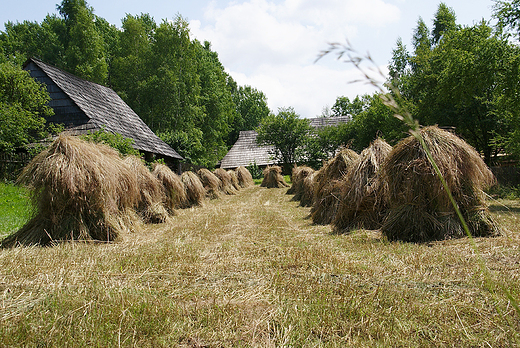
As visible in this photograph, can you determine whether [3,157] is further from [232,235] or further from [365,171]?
[365,171]

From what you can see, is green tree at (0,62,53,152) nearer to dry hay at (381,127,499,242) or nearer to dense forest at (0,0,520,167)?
dense forest at (0,0,520,167)

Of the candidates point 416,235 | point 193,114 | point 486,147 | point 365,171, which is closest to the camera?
point 416,235

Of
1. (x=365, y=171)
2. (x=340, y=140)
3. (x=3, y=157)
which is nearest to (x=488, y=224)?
(x=365, y=171)

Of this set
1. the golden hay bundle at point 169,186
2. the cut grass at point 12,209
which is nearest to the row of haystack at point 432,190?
the golden hay bundle at point 169,186

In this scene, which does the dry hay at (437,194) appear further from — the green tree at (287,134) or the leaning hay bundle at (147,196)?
the green tree at (287,134)

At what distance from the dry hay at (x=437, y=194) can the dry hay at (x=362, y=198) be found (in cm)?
53

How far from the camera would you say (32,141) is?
532 inches

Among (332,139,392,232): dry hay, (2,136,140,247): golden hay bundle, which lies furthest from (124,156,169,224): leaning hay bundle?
(332,139,392,232): dry hay

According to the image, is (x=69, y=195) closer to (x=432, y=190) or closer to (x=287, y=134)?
(x=432, y=190)

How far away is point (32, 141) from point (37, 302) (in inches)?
552

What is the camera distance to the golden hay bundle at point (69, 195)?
16.5ft

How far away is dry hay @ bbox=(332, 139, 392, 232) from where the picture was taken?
233 inches

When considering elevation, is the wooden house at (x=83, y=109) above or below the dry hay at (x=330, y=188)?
above

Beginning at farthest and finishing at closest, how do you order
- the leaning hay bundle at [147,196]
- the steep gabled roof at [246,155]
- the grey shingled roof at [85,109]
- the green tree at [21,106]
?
the steep gabled roof at [246,155], the grey shingled roof at [85,109], the green tree at [21,106], the leaning hay bundle at [147,196]
